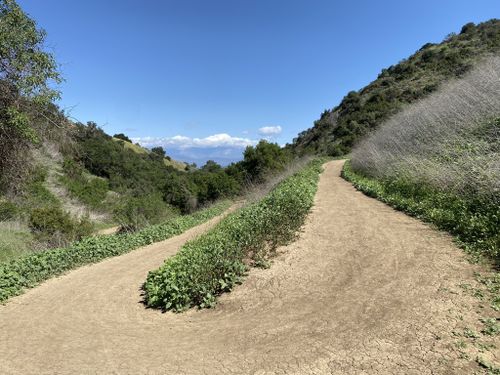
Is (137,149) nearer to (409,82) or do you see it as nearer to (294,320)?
(409,82)

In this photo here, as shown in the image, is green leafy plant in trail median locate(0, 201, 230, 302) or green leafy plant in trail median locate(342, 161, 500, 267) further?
green leafy plant in trail median locate(0, 201, 230, 302)

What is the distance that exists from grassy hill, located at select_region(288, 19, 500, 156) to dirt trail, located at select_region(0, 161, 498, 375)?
91.1 feet

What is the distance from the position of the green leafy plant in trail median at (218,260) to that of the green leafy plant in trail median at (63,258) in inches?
129

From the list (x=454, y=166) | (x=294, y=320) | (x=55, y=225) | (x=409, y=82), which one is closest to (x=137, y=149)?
(x=409, y=82)

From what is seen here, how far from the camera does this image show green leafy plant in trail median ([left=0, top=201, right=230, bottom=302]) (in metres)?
7.85

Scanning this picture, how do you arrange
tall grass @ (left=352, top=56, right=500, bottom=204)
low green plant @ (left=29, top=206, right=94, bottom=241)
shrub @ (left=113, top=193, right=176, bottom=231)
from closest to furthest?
tall grass @ (left=352, top=56, right=500, bottom=204), low green plant @ (left=29, top=206, right=94, bottom=241), shrub @ (left=113, top=193, right=176, bottom=231)

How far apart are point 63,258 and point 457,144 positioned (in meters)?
10.2

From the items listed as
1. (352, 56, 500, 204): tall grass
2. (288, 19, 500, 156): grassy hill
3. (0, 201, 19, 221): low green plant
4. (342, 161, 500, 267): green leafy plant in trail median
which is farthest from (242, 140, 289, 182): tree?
(342, 161, 500, 267): green leafy plant in trail median


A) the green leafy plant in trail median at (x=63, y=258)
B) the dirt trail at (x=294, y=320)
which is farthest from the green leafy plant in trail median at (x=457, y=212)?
the green leafy plant in trail median at (x=63, y=258)

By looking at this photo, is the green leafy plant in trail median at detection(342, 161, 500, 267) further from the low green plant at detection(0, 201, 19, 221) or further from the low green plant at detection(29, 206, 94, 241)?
the low green plant at detection(0, 201, 19, 221)

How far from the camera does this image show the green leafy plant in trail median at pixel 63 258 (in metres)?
7.85

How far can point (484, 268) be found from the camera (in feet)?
16.2

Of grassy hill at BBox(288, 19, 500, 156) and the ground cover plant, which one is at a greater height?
grassy hill at BBox(288, 19, 500, 156)

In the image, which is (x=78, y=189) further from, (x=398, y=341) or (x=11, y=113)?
(x=398, y=341)
